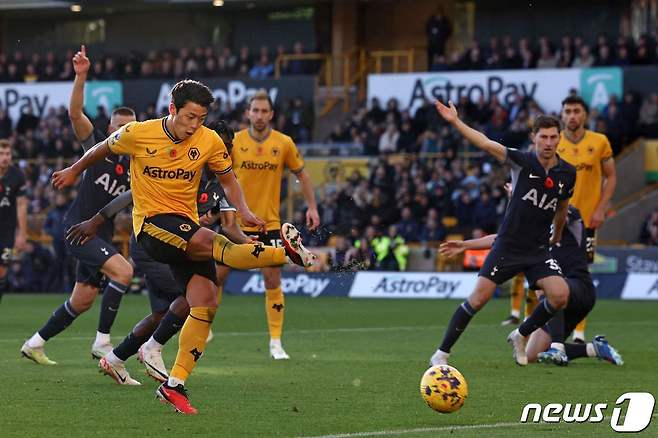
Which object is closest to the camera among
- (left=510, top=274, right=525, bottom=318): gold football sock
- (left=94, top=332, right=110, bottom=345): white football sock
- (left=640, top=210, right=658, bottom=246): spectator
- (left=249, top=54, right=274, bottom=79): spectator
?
(left=94, top=332, right=110, bottom=345): white football sock

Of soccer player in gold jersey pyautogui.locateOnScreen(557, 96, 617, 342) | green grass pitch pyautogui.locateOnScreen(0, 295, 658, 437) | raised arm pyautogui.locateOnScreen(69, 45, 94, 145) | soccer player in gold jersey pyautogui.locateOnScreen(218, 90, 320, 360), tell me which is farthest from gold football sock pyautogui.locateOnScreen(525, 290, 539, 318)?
raised arm pyautogui.locateOnScreen(69, 45, 94, 145)

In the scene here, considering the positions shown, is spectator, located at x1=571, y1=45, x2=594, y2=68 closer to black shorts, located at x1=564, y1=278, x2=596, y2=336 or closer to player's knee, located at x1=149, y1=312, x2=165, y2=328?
black shorts, located at x1=564, y1=278, x2=596, y2=336

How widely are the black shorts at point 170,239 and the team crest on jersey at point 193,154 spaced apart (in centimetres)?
A: 42

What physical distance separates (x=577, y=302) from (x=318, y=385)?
11.4 feet

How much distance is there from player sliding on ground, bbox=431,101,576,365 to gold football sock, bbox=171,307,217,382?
3075 millimetres

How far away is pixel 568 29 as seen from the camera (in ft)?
132

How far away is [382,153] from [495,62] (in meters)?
4.11

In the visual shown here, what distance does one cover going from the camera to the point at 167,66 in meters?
39.8

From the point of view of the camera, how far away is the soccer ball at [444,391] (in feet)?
29.1

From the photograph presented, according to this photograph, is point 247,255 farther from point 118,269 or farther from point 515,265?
point 515,265

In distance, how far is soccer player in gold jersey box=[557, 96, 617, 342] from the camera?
1539 centimetres

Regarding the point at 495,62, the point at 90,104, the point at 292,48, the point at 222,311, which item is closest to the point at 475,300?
the point at 222,311

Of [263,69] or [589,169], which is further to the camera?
[263,69]

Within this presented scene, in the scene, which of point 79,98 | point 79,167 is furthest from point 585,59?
point 79,167
